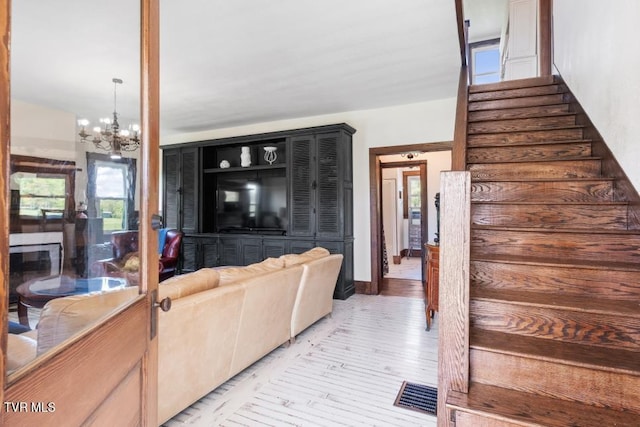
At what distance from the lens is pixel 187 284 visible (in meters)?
1.96

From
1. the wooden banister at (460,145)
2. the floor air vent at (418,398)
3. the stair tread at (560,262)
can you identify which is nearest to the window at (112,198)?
the wooden banister at (460,145)

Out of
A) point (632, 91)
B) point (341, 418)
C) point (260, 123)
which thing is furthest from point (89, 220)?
point (260, 123)

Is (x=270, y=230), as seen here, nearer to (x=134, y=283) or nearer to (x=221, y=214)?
(x=221, y=214)

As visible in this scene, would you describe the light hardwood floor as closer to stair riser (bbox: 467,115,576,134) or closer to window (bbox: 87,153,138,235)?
window (bbox: 87,153,138,235)

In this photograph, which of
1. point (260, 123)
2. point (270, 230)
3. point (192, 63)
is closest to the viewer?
point (192, 63)

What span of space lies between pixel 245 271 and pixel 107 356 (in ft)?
5.70

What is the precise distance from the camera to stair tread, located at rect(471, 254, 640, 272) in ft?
5.35

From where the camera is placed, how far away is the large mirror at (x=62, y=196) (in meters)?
0.60

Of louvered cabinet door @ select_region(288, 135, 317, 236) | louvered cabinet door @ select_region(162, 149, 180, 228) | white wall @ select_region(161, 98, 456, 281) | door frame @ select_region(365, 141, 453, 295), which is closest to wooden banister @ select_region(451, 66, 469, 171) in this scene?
white wall @ select_region(161, 98, 456, 281)

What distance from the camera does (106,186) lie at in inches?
51.3

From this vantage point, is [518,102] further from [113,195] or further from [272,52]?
[113,195]

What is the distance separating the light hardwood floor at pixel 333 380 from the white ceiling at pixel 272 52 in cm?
183

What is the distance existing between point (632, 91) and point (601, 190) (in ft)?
2.05

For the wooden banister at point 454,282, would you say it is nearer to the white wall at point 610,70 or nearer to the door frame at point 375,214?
the white wall at point 610,70
